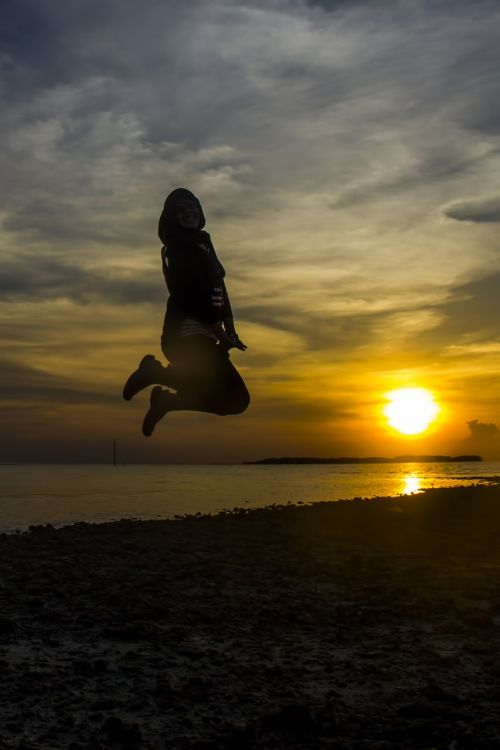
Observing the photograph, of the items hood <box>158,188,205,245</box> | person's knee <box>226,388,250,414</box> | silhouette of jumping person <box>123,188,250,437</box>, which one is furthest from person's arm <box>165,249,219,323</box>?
person's knee <box>226,388,250,414</box>

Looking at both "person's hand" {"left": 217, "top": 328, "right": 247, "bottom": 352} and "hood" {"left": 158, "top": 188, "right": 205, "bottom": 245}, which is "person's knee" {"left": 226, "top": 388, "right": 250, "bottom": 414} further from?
"hood" {"left": 158, "top": 188, "right": 205, "bottom": 245}

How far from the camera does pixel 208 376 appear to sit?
6230mm

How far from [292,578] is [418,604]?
3.57 m

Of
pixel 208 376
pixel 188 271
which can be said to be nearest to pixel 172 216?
pixel 188 271

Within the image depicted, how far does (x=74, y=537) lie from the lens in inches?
1006

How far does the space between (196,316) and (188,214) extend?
0.80 meters

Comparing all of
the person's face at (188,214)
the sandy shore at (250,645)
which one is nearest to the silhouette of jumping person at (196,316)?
the person's face at (188,214)

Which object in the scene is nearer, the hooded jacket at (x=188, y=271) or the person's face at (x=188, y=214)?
the hooded jacket at (x=188, y=271)

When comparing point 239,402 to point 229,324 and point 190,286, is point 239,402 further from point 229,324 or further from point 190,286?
point 190,286

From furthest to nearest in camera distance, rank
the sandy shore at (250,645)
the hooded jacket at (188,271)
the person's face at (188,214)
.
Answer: the sandy shore at (250,645) < the person's face at (188,214) < the hooded jacket at (188,271)

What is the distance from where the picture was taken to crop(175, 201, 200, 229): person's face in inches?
245

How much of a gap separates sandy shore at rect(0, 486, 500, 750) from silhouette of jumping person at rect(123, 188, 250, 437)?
4.75m

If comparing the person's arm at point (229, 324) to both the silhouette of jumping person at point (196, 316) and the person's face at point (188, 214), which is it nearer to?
the silhouette of jumping person at point (196, 316)

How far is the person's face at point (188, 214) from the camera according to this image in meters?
6.21
